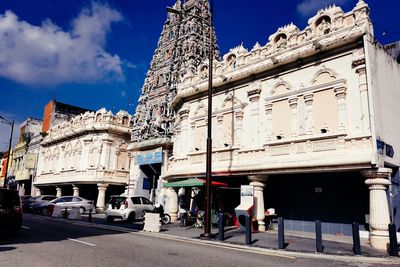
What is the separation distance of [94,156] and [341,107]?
26.8 m

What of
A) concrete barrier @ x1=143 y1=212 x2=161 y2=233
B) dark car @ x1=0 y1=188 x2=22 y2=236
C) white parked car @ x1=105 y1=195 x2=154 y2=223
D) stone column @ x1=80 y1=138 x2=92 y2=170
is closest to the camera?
dark car @ x1=0 y1=188 x2=22 y2=236

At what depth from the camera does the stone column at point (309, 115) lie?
50.6 feet

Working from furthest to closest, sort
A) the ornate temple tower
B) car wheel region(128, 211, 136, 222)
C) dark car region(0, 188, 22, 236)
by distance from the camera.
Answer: the ornate temple tower
car wheel region(128, 211, 136, 222)
dark car region(0, 188, 22, 236)

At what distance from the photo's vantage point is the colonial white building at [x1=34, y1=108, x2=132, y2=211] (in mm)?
34000

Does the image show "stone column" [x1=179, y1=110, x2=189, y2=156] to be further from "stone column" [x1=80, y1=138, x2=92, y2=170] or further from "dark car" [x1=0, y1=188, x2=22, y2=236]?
"stone column" [x1=80, y1=138, x2=92, y2=170]

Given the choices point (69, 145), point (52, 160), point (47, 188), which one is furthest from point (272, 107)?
point (47, 188)

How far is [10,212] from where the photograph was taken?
11711 millimetres

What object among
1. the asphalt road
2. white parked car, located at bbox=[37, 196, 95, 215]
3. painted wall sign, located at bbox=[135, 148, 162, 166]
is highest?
painted wall sign, located at bbox=[135, 148, 162, 166]

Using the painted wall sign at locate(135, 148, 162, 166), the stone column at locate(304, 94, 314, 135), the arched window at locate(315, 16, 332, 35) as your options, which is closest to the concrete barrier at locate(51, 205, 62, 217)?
the painted wall sign at locate(135, 148, 162, 166)

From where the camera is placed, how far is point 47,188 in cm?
4547

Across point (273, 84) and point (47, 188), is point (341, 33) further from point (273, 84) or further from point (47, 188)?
point (47, 188)

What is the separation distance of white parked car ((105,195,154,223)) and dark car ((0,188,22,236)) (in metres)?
8.55

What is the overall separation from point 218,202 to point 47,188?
1321 inches

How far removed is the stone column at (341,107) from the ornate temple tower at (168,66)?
53.2 feet
